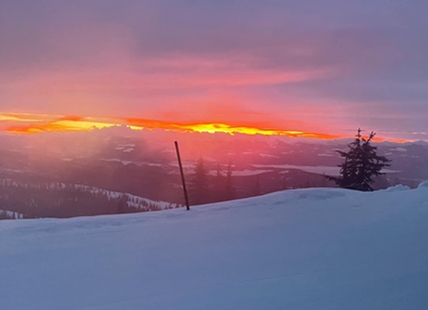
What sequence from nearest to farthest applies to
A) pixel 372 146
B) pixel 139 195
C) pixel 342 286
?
1. pixel 342 286
2. pixel 372 146
3. pixel 139 195

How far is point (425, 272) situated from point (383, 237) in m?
1.38

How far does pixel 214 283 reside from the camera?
3.69 metres

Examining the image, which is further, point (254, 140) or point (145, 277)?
point (254, 140)

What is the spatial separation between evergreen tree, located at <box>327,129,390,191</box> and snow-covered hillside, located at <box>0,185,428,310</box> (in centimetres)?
1465

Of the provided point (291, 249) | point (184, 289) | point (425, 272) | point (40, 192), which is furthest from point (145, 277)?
point (40, 192)

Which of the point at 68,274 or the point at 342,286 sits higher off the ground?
the point at 342,286

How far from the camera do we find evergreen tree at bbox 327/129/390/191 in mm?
20984

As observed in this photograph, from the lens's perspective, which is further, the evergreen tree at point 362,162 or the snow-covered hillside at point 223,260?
the evergreen tree at point 362,162

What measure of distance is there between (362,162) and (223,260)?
18800 millimetres

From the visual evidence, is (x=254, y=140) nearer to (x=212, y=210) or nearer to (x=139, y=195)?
(x=139, y=195)

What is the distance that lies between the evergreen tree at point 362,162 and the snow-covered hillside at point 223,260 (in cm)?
1465

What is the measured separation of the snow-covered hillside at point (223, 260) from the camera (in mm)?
3311

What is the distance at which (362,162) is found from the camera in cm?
2120

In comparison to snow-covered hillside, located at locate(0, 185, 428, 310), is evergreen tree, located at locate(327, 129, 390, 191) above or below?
above
